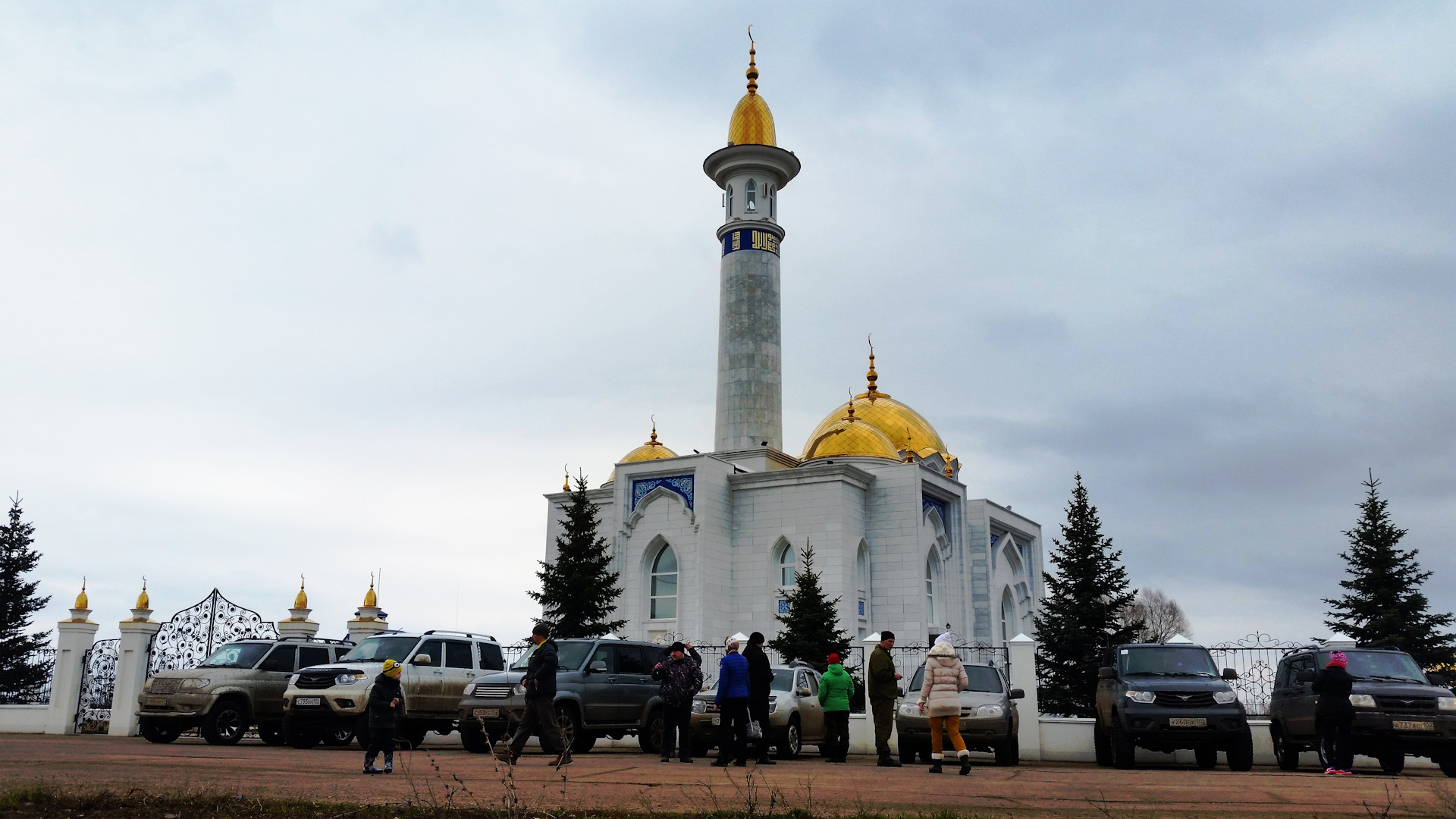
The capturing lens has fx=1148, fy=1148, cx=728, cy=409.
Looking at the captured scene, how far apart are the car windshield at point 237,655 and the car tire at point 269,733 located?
91cm

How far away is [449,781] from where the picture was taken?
922 cm

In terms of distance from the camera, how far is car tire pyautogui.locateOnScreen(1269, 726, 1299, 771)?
1365 cm

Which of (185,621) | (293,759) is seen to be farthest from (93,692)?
(293,759)

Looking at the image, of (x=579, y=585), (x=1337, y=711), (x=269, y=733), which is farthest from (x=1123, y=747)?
(x=579, y=585)

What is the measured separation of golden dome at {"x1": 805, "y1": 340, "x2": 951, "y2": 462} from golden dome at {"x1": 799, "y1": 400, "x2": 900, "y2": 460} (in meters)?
0.81

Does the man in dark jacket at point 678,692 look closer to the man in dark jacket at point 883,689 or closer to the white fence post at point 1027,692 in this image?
the man in dark jacket at point 883,689

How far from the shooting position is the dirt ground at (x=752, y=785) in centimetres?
738

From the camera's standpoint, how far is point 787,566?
32.0 m

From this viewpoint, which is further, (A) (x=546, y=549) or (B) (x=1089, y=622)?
(A) (x=546, y=549)

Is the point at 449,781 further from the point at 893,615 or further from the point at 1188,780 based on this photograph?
the point at 893,615

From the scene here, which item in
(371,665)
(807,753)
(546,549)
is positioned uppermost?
(546,549)

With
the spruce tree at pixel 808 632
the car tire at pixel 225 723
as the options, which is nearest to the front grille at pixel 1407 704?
the spruce tree at pixel 808 632

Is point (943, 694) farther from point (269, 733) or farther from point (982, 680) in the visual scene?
point (269, 733)

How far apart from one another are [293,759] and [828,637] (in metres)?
14.2
